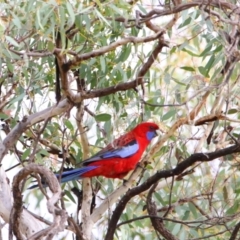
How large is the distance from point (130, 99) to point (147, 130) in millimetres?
438

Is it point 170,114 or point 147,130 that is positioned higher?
point 147,130

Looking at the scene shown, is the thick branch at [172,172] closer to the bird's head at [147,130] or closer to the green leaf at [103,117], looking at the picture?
the green leaf at [103,117]

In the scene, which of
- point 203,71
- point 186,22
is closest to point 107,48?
point 186,22

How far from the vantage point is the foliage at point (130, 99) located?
2656 mm

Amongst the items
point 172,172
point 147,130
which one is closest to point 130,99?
point 147,130

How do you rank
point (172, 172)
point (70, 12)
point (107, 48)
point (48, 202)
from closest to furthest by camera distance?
point (48, 202), point (70, 12), point (172, 172), point (107, 48)

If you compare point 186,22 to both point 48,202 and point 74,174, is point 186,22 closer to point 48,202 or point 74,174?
point 74,174

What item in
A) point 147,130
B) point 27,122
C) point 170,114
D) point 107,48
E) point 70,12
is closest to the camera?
point 70,12

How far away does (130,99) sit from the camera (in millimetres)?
3090

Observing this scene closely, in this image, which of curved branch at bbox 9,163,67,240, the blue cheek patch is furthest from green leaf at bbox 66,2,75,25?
the blue cheek patch

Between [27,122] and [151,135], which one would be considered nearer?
[27,122]

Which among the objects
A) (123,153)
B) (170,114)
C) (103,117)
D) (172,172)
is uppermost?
(123,153)

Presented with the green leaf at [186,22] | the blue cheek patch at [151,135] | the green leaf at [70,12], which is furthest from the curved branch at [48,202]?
the blue cheek patch at [151,135]

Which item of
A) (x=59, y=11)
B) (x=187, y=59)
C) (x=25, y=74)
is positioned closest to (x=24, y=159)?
(x=25, y=74)
